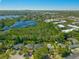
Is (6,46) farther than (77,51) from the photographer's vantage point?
Yes

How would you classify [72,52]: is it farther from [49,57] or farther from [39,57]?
[39,57]

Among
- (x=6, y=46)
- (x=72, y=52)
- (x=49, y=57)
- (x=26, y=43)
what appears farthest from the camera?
(x=26, y=43)

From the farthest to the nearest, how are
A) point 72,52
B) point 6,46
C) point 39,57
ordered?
1. point 6,46
2. point 72,52
3. point 39,57

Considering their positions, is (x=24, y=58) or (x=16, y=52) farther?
(x=16, y=52)

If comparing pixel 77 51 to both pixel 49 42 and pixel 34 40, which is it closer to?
pixel 49 42

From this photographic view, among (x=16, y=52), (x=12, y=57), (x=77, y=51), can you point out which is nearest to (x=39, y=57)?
(x=12, y=57)

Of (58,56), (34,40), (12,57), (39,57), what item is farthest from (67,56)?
(34,40)

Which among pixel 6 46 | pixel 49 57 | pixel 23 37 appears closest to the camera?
pixel 49 57

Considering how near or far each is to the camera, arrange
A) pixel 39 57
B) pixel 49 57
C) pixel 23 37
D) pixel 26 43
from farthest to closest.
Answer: pixel 23 37, pixel 26 43, pixel 49 57, pixel 39 57
